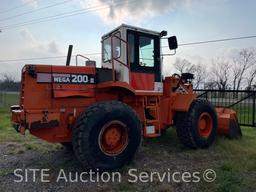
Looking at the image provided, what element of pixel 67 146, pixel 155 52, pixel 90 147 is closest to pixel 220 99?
pixel 155 52

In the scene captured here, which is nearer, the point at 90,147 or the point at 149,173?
the point at 90,147

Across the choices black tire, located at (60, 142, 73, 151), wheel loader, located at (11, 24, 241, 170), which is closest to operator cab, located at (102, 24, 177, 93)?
wheel loader, located at (11, 24, 241, 170)

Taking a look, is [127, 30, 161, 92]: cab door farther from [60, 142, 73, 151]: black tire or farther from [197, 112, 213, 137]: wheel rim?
[60, 142, 73, 151]: black tire

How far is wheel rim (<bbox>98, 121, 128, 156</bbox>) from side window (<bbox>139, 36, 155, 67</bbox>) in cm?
172

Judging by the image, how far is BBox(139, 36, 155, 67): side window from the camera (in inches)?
288

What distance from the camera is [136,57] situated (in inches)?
283

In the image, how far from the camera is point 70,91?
631cm

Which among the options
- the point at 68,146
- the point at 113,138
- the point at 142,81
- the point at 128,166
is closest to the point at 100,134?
the point at 113,138

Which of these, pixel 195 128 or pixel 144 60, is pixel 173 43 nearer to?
pixel 144 60

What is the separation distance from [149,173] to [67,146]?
245 centimetres

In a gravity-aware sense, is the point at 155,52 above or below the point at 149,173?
above

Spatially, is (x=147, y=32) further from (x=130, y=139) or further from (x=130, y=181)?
(x=130, y=181)

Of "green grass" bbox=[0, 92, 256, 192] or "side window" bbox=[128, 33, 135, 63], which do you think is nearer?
"green grass" bbox=[0, 92, 256, 192]

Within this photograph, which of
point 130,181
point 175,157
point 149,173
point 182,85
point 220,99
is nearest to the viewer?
point 130,181
